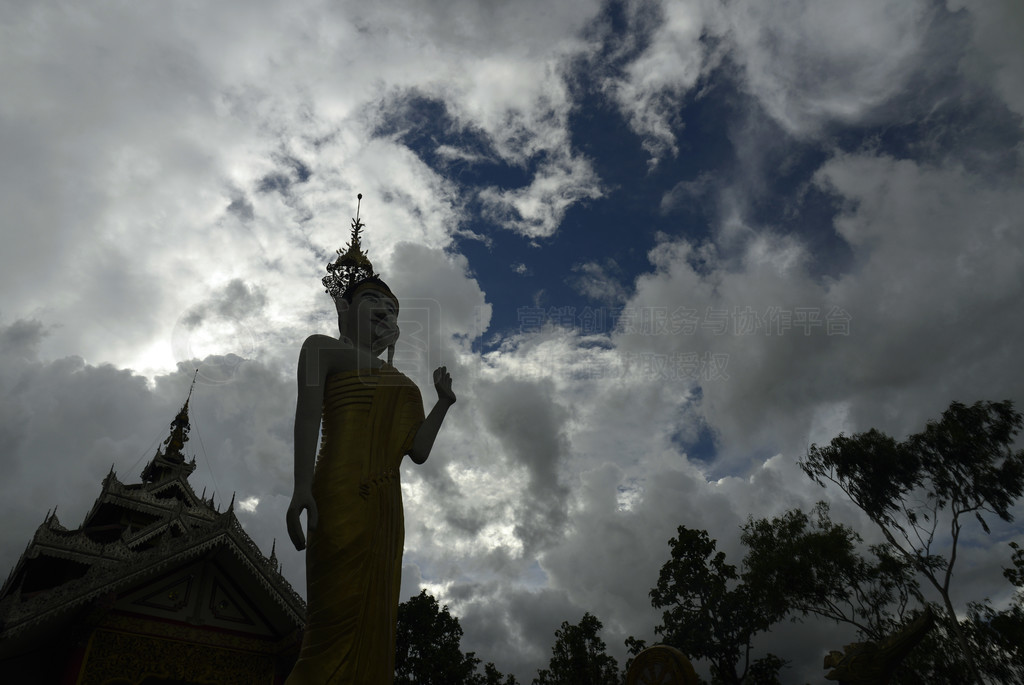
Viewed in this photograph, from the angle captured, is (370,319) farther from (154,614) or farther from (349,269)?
(154,614)

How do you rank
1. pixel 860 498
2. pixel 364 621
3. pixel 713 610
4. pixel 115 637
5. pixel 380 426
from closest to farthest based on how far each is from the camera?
pixel 364 621 → pixel 380 426 → pixel 115 637 → pixel 713 610 → pixel 860 498

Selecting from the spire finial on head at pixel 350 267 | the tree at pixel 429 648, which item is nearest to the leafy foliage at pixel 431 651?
the tree at pixel 429 648

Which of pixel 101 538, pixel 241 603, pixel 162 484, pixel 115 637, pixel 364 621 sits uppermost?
pixel 162 484

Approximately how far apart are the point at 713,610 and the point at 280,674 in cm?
1416

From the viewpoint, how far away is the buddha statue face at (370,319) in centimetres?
602

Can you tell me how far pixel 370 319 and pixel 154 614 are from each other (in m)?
10.4

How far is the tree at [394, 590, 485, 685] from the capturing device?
20.8m

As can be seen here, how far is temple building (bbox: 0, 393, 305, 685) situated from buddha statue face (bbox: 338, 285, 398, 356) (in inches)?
374

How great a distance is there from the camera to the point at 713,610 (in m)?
20.6

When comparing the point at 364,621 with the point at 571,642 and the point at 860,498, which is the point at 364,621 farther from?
the point at 860,498

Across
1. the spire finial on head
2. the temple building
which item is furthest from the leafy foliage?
the spire finial on head

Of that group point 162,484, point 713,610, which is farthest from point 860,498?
Answer: point 162,484

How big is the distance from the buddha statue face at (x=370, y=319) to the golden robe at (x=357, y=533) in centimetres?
38

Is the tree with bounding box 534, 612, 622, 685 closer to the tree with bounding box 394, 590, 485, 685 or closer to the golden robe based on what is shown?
the tree with bounding box 394, 590, 485, 685
